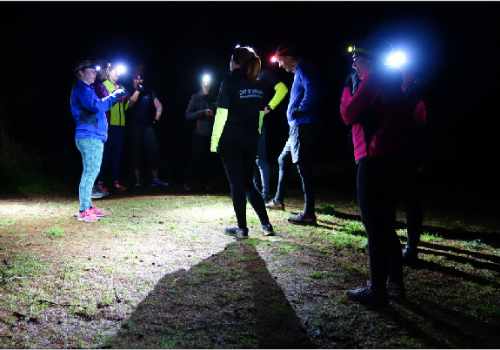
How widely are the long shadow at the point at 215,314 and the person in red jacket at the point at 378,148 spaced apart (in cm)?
77

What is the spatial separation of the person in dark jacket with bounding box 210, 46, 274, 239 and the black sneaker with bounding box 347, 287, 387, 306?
221cm

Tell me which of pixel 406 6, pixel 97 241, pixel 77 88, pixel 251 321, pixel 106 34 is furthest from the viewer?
pixel 406 6

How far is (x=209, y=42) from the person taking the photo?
1770cm

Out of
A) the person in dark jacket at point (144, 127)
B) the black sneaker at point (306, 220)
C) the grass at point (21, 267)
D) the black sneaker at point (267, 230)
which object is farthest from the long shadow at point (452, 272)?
the person in dark jacket at point (144, 127)

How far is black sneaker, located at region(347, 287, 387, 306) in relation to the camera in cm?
321

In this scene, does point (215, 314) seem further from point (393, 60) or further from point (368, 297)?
point (393, 60)

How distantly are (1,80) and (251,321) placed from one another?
40.5 ft

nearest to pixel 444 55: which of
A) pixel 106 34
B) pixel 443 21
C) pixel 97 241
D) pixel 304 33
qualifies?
pixel 443 21

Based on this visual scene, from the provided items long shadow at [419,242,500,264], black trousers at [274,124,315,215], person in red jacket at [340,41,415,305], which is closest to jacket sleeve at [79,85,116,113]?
black trousers at [274,124,315,215]

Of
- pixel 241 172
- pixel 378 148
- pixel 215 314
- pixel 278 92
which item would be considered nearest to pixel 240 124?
pixel 241 172

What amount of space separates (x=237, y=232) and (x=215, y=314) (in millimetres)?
2332

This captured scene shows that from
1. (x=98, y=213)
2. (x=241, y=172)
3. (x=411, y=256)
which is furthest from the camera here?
(x=98, y=213)

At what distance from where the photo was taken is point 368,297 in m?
3.24

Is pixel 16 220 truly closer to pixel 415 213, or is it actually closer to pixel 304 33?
pixel 415 213
